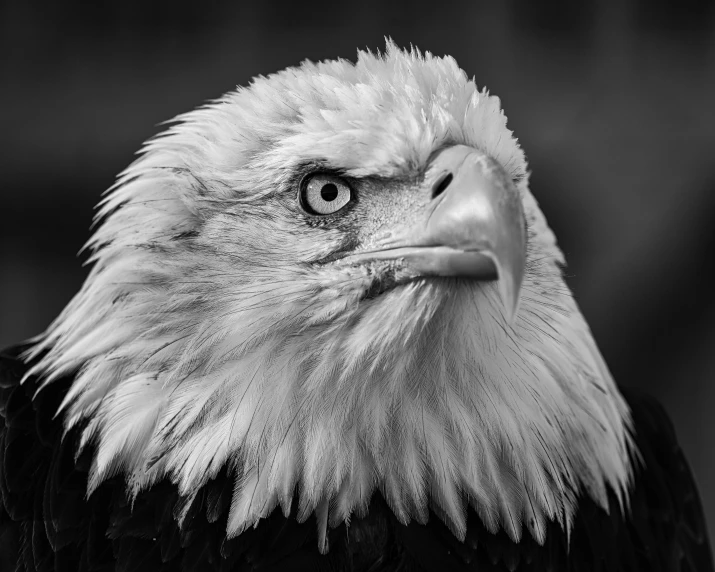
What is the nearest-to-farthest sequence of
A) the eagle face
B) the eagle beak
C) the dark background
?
the eagle beak, the eagle face, the dark background

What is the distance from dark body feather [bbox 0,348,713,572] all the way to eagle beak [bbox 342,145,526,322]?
1.34ft

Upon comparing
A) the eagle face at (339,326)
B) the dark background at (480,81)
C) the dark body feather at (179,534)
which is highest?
the dark background at (480,81)

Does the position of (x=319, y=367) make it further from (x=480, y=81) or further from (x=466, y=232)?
(x=480, y=81)

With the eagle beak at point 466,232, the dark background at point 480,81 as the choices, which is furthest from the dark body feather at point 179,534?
the dark background at point 480,81

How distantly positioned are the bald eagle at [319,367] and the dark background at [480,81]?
1854 millimetres

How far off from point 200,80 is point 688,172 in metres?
1.89

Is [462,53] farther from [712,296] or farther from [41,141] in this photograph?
[41,141]

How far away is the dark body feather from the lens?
4.25 ft

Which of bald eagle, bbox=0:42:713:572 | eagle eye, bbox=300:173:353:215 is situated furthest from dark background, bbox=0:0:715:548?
eagle eye, bbox=300:173:353:215

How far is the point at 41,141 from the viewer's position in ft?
10.6

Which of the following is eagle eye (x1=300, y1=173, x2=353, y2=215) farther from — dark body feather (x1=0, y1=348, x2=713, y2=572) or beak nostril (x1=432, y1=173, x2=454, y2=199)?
dark body feather (x1=0, y1=348, x2=713, y2=572)

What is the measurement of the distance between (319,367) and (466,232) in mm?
310

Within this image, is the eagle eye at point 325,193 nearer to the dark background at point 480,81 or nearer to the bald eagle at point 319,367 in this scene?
the bald eagle at point 319,367

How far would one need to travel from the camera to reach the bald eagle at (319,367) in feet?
4.01
